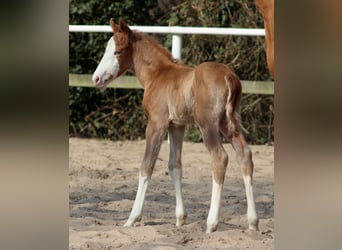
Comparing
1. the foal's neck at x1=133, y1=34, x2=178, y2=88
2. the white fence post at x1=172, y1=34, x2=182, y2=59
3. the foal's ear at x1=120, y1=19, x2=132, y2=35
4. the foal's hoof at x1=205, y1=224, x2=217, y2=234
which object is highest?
the foal's ear at x1=120, y1=19, x2=132, y2=35

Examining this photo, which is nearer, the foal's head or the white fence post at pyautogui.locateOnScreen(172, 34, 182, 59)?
the foal's head

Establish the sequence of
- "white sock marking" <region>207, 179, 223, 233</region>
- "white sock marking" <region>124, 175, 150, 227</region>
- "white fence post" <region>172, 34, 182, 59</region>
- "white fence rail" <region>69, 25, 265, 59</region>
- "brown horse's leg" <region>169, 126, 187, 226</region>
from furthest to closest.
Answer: "white fence post" <region>172, 34, 182, 59</region>
"white fence rail" <region>69, 25, 265, 59</region>
"brown horse's leg" <region>169, 126, 187, 226</region>
"white sock marking" <region>124, 175, 150, 227</region>
"white sock marking" <region>207, 179, 223, 233</region>

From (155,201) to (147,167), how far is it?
123 cm

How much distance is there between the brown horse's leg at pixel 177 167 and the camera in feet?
17.2

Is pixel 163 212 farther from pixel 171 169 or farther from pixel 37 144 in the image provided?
pixel 37 144

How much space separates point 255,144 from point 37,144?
8.32 metres

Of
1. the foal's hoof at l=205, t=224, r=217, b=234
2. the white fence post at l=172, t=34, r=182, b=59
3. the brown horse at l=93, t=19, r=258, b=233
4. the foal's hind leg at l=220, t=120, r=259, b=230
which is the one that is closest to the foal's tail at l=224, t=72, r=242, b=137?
the brown horse at l=93, t=19, r=258, b=233

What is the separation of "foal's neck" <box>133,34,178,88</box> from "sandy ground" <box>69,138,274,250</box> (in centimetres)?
108

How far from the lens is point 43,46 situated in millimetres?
1784

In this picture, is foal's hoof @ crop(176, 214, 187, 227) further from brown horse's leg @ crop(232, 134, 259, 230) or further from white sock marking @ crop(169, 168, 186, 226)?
brown horse's leg @ crop(232, 134, 259, 230)

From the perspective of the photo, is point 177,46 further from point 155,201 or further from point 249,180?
point 249,180

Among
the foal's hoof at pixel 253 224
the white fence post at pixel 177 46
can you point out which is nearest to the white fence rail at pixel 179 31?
the white fence post at pixel 177 46

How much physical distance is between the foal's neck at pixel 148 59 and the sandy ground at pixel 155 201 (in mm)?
1076

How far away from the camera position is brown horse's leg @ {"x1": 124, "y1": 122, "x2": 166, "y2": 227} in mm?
5145
